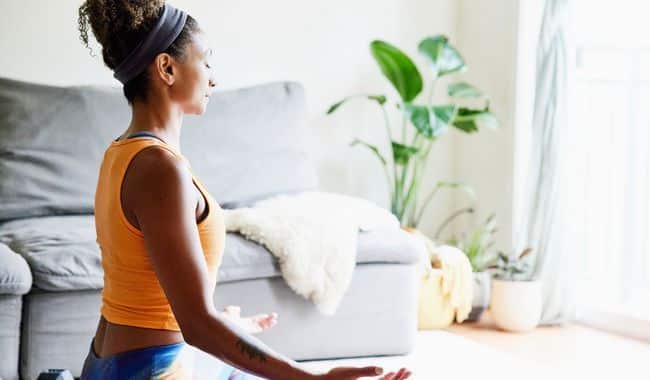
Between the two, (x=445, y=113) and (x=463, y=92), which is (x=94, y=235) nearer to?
(x=445, y=113)

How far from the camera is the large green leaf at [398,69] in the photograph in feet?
12.6

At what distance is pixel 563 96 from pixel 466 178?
831 millimetres

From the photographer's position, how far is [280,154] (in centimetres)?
352

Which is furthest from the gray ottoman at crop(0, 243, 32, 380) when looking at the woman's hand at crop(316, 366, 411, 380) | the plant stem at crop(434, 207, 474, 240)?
the plant stem at crop(434, 207, 474, 240)

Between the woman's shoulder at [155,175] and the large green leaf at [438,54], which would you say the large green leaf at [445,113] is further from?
the woman's shoulder at [155,175]

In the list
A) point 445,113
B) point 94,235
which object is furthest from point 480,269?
point 94,235

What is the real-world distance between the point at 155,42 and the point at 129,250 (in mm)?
302

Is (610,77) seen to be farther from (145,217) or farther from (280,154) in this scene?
(145,217)

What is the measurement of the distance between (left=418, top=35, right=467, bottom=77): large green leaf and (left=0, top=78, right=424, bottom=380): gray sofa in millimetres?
589

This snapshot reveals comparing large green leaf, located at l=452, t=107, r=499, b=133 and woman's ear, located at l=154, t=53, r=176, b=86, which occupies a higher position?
woman's ear, located at l=154, t=53, r=176, b=86

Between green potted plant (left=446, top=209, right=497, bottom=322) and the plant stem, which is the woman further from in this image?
the plant stem

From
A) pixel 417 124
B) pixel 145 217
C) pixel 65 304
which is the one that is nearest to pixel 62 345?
pixel 65 304

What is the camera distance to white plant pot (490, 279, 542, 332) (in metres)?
3.54

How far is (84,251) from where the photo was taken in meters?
2.53
